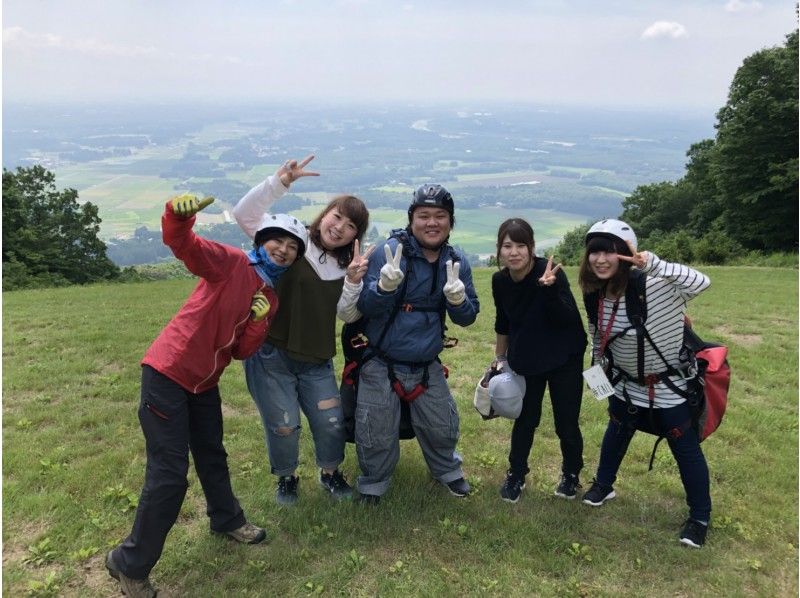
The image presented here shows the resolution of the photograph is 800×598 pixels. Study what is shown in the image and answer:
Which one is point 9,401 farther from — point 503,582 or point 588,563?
point 588,563

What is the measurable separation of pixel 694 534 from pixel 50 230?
46349 millimetres

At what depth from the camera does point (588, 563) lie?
12.6ft

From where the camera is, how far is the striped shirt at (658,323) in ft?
Result: 12.1

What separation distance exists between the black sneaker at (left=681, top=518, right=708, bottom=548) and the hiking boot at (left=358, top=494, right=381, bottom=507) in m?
2.41

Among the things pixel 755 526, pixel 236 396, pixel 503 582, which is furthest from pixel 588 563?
pixel 236 396

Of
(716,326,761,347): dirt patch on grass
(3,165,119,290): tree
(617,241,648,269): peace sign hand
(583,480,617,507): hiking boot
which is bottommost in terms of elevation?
(3,165,119,290): tree

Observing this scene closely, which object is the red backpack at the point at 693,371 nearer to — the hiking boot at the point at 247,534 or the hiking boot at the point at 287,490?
the hiking boot at the point at 287,490

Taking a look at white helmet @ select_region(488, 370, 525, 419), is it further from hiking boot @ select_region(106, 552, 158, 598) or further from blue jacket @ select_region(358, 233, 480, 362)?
hiking boot @ select_region(106, 552, 158, 598)

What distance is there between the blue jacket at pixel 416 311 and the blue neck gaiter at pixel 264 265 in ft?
2.19

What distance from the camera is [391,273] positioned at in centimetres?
371

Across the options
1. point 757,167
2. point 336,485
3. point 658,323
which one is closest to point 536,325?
point 658,323

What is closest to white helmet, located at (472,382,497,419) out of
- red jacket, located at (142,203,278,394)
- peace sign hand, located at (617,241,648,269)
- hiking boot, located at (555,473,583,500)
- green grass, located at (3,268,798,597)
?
green grass, located at (3,268,798,597)

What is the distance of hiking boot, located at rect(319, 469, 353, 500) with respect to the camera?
15.0 ft

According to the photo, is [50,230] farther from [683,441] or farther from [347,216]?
[683,441]
